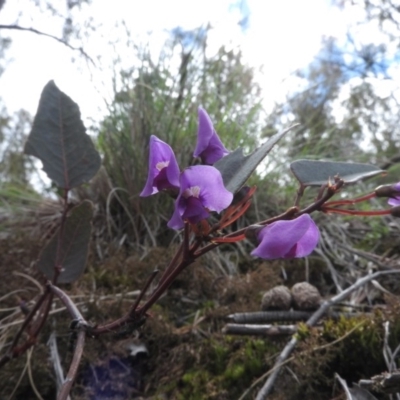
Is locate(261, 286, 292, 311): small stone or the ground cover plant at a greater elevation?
the ground cover plant

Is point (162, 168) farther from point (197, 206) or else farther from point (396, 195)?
point (396, 195)

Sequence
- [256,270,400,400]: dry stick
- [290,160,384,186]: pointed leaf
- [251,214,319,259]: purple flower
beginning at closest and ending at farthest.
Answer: [251,214,319,259]: purple flower < [290,160,384,186]: pointed leaf < [256,270,400,400]: dry stick

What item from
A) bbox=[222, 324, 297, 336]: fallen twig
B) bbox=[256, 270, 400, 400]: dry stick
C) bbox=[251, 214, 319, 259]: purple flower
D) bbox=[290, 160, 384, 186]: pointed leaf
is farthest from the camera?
bbox=[222, 324, 297, 336]: fallen twig

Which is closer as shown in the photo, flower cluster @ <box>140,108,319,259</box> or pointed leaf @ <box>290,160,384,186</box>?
flower cluster @ <box>140,108,319,259</box>

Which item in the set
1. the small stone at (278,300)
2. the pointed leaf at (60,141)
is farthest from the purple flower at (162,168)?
the small stone at (278,300)

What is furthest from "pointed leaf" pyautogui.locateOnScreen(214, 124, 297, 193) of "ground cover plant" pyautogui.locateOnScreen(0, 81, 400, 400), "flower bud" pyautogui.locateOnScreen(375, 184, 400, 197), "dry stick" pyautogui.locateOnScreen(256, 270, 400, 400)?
"dry stick" pyautogui.locateOnScreen(256, 270, 400, 400)

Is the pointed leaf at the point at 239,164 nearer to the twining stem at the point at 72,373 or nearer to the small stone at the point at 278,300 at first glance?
the twining stem at the point at 72,373

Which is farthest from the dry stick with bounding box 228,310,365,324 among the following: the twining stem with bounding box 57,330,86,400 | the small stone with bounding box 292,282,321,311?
the twining stem with bounding box 57,330,86,400

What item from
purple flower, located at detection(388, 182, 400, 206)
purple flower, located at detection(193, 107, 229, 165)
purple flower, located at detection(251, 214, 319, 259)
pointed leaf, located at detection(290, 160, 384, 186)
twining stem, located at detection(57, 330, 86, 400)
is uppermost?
purple flower, located at detection(193, 107, 229, 165)

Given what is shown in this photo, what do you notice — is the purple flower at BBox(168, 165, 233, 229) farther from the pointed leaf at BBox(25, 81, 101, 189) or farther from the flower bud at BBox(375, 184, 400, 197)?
the pointed leaf at BBox(25, 81, 101, 189)
